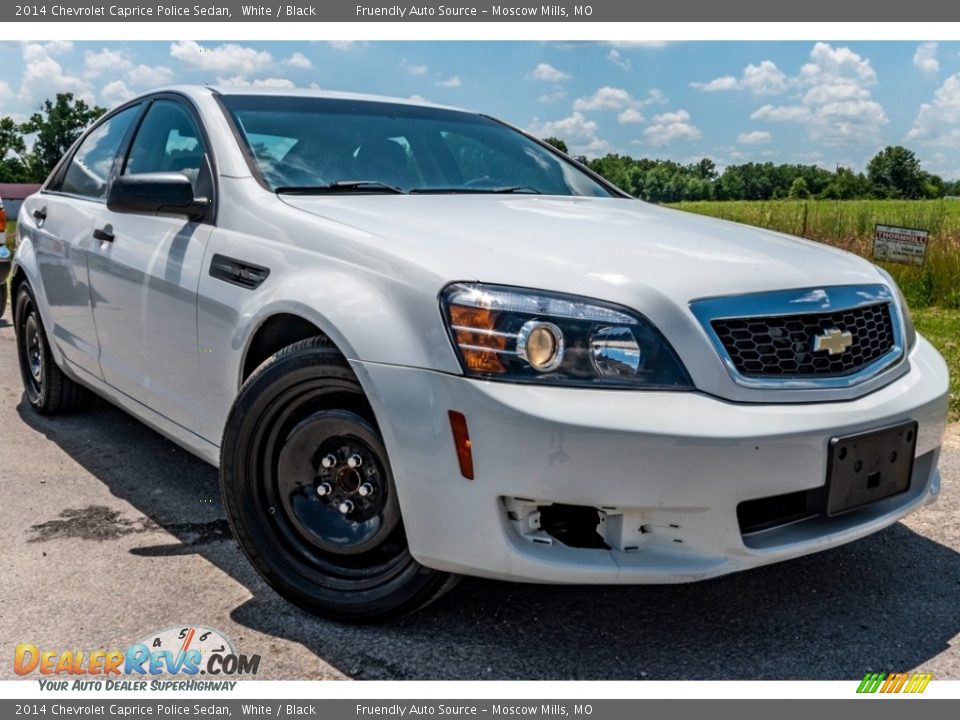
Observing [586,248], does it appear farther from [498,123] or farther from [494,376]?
[498,123]

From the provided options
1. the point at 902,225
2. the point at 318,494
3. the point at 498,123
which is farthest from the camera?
the point at 902,225

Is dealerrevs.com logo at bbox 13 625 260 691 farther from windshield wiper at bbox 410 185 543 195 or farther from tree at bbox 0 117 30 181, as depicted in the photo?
tree at bbox 0 117 30 181

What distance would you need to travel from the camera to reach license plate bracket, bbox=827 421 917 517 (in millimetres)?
2387

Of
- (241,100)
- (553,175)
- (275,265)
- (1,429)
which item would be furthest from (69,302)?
(553,175)

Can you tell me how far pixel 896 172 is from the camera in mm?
41094

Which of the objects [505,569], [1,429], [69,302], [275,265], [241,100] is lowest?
[1,429]

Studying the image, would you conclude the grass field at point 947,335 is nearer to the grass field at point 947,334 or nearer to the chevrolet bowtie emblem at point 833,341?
the grass field at point 947,334

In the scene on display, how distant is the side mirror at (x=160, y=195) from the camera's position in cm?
312

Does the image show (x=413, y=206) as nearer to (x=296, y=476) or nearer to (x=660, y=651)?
(x=296, y=476)

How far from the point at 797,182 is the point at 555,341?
104ft

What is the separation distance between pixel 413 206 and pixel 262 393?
0.79 meters

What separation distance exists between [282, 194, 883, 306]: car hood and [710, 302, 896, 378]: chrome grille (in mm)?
94

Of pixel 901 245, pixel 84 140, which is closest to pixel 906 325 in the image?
pixel 84 140

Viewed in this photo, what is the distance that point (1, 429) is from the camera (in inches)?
189
